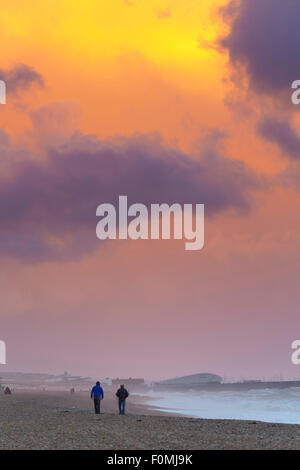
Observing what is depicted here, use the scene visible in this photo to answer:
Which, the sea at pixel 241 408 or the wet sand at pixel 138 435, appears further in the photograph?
the sea at pixel 241 408

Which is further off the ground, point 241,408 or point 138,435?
point 138,435

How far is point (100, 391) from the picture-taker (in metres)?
38.9

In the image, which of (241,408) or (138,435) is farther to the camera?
(241,408)

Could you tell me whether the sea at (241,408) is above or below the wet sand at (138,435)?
below

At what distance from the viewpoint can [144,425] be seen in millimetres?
30719

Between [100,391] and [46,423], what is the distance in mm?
8454

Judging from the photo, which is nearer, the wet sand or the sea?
the wet sand

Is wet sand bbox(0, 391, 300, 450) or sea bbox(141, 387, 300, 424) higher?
wet sand bbox(0, 391, 300, 450)
